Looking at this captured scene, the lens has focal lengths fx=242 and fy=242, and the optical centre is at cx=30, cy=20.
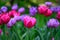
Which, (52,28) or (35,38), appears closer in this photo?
(35,38)

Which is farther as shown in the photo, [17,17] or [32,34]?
[17,17]

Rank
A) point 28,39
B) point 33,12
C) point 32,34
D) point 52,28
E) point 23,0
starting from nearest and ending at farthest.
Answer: point 28,39 < point 32,34 < point 52,28 < point 33,12 < point 23,0

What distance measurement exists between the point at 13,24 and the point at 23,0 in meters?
3.34

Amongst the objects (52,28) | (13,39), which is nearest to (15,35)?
(13,39)

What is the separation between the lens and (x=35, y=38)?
1614 mm

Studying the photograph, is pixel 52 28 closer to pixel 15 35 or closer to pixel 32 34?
pixel 32 34

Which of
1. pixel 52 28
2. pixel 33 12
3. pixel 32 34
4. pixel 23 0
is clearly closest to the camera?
pixel 32 34

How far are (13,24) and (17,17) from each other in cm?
14

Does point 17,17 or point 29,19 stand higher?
point 29,19

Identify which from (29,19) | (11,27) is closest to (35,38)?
(29,19)

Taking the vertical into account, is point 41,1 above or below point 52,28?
below

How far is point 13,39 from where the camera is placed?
1.60 meters

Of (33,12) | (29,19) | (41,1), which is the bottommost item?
(41,1)

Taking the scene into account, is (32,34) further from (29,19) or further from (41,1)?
(41,1)
